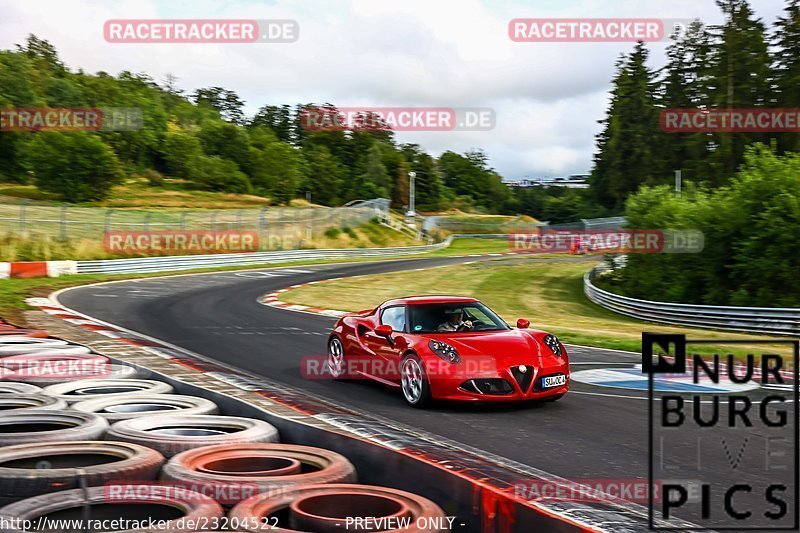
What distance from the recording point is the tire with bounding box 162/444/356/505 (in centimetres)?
449

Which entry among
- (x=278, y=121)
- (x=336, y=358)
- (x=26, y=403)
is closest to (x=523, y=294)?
(x=336, y=358)

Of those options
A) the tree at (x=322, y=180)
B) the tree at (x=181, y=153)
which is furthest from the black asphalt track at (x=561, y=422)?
the tree at (x=322, y=180)

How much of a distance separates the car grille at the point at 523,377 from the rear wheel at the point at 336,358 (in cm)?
289

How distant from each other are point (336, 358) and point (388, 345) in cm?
151

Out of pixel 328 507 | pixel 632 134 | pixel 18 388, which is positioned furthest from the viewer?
pixel 632 134

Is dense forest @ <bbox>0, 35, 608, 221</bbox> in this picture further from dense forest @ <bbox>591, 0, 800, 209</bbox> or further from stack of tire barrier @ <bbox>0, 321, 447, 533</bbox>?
stack of tire barrier @ <bbox>0, 321, 447, 533</bbox>

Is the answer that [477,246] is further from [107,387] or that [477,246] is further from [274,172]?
[107,387]

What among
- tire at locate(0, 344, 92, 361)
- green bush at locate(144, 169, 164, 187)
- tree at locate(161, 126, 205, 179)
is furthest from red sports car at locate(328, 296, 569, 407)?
tree at locate(161, 126, 205, 179)

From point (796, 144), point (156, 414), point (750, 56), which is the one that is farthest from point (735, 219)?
point (750, 56)

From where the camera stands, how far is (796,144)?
5516cm

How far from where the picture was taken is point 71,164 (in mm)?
70250

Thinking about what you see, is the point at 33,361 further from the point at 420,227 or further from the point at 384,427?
the point at 420,227

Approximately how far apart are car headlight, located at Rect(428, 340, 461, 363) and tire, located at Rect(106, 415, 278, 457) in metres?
2.86

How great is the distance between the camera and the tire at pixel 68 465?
4418mm
